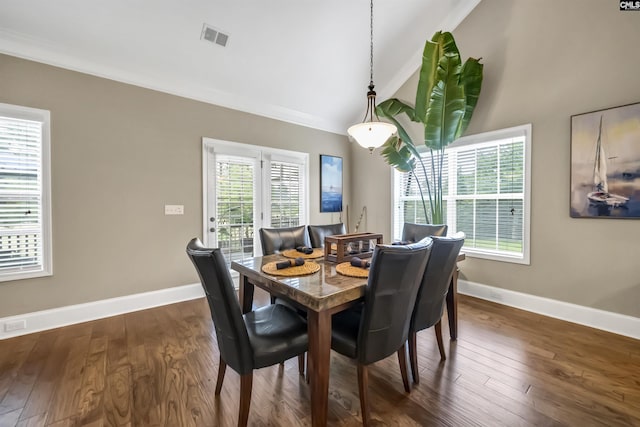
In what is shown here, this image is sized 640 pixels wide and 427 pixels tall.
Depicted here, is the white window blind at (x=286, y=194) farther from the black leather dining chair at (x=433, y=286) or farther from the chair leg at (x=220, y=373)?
the black leather dining chair at (x=433, y=286)

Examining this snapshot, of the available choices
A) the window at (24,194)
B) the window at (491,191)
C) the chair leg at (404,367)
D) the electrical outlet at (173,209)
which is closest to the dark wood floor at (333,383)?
the chair leg at (404,367)

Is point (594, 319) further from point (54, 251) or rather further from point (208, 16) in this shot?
point (54, 251)

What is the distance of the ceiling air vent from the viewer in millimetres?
2969

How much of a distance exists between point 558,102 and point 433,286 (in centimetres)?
272

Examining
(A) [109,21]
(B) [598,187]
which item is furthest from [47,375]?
(B) [598,187]

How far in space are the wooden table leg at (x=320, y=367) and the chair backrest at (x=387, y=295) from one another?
22 cm

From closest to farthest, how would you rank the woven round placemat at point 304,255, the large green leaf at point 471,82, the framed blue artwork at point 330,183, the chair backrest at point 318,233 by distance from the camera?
1. the woven round placemat at point 304,255
2. the chair backrest at point 318,233
3. the large green leaf at point 471,82
4. the framed blue artwork at point 330,183

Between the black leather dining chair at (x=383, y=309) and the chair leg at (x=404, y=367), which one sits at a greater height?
the black leather dining chair at (x=383, y=309)

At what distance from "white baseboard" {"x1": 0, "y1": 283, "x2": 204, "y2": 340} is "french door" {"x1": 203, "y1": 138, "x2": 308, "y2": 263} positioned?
748mm

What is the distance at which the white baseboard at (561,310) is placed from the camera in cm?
254

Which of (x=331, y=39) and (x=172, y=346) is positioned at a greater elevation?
(x=331, y=39)

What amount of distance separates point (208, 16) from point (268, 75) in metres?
1.03

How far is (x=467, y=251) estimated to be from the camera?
3.75m

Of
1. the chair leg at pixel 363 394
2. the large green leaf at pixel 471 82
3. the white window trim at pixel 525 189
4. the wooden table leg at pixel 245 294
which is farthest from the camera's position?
the large green leaf at pixel 471 82
